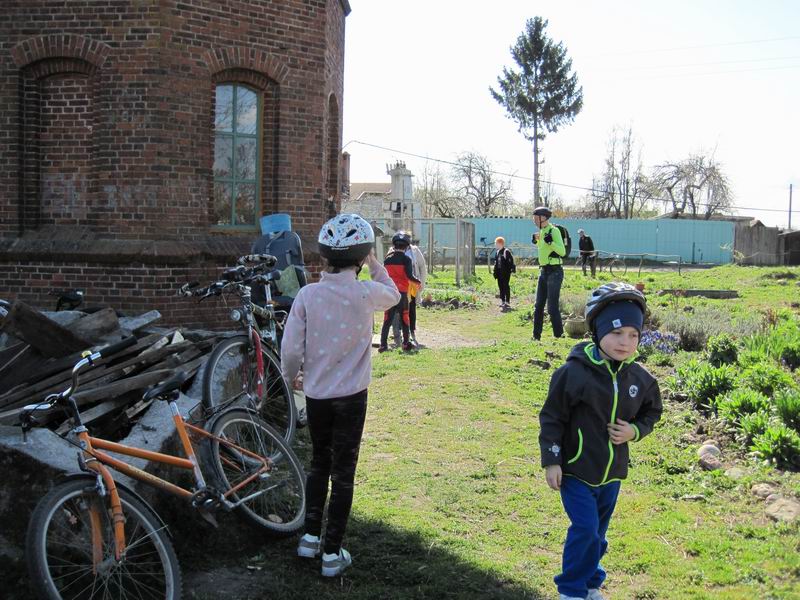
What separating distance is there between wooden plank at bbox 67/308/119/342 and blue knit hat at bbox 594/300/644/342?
4.40 metres

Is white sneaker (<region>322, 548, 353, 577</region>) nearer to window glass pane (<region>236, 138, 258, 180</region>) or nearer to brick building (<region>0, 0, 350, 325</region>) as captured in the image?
brick building (<region>0, 0, 350, 325</region>)

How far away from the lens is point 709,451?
6.59m

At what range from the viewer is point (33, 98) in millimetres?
9930

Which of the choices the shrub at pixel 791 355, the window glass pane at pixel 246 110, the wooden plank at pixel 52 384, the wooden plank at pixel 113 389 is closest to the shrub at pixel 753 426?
the shrub at pixel 791 355

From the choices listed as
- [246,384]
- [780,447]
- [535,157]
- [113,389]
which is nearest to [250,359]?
[246,384]

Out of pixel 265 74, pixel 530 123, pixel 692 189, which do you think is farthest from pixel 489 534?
pixel 692 189

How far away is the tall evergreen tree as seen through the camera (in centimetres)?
5381

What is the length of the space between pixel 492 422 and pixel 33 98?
679 cm

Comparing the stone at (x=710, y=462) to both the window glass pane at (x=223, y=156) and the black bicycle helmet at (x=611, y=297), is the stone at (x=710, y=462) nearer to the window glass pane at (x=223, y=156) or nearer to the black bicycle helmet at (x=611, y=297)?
the black bicycle helmet at (x=611, y=297)

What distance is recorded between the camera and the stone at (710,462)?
6348 millimetres

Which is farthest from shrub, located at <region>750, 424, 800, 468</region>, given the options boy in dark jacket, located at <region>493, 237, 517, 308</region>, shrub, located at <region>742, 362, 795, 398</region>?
boy in dark jacket, located at <region>493, 237, 517, 308</region>

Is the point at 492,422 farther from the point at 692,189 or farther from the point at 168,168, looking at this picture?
the point at 692,189

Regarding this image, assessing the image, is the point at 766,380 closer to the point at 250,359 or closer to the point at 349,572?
the point at 250,359

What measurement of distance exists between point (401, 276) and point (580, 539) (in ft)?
29.0
